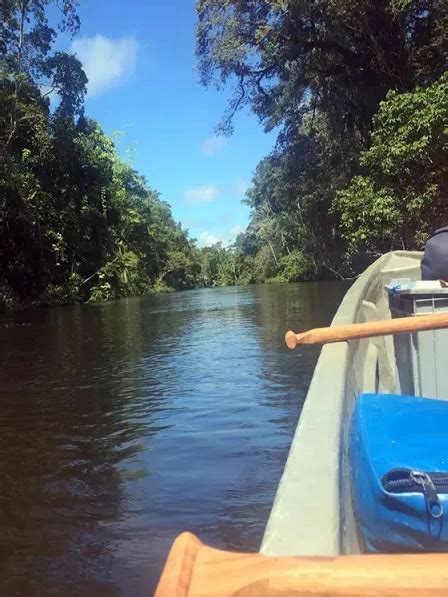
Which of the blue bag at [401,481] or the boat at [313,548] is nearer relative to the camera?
the boat at [313,548]

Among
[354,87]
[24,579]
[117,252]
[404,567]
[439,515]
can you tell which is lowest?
[24,579]

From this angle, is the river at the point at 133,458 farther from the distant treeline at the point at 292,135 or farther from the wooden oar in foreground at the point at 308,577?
the distant treeline at the point at 292,135

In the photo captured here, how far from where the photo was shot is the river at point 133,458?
2.99 m

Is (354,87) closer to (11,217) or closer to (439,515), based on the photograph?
(11,217)

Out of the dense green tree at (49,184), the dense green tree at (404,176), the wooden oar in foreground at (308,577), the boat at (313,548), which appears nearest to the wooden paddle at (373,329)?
the boat at (313,548)

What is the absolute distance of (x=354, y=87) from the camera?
64.4 feet

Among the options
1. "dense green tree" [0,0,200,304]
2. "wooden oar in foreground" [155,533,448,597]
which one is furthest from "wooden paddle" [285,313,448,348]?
"dense green tree" [0,0,200,304]

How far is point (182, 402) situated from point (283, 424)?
146cm

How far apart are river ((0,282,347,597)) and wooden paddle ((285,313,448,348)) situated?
1208 millimetres

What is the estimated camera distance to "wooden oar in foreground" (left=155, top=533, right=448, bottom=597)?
81 centimetres

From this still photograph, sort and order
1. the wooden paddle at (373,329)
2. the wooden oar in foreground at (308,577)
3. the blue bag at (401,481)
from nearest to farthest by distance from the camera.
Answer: the wooden oar in foreground at (308,577), the blue bag at (401,481), the wooden paddle at (373,329)

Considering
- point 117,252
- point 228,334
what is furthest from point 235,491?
point 117,252

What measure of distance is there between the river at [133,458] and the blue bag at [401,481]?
138 cm

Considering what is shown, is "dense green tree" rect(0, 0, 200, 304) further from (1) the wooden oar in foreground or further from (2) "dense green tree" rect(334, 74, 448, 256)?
(1) the wooden oar in foreground
